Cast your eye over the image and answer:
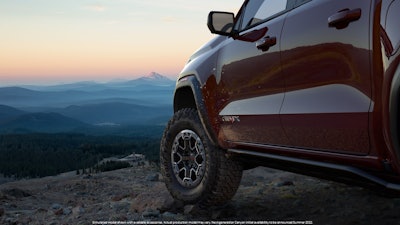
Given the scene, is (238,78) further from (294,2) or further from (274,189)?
(274,189)

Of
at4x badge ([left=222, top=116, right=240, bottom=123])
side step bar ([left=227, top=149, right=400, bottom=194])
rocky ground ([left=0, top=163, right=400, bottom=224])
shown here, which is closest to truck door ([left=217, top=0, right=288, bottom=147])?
at4x badge ([left=222, top=116, right=240, bottom=123])

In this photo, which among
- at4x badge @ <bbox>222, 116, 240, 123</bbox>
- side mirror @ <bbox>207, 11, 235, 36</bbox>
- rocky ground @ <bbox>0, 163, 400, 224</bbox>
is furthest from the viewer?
side mirror @ <bbox>207, 11, 235, 36</bbox>

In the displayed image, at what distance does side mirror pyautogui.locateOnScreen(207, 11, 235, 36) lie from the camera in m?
4.21

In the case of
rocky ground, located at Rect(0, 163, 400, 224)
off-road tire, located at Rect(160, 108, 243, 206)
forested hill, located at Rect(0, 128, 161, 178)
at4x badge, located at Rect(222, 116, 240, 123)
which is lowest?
forested hill, located at Rect(0, 128, 161, 178)

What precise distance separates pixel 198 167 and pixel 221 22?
1.33 m

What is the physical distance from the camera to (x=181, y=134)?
4609mm

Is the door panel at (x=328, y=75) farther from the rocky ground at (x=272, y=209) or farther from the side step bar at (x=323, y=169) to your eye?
the rocky ground at (x=272, y=209)

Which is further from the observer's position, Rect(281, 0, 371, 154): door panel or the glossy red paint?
Rect(281, 0, 371, 154): door panel

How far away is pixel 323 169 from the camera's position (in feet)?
9.53

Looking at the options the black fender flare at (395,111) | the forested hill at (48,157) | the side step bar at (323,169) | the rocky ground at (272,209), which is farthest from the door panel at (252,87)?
the forested hill at (48,157)

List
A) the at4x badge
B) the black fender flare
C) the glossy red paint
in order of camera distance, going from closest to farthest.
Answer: the black fender flare < the glossy red paint < the at4x badge

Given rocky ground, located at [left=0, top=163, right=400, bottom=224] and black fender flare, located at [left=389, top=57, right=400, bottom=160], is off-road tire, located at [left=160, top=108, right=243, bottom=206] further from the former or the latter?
black fender flare, located at [left=389, top=57, right=400, bottom=160]

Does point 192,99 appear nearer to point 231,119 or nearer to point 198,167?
point 198,167

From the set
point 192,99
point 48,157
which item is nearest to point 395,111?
point 192,99
